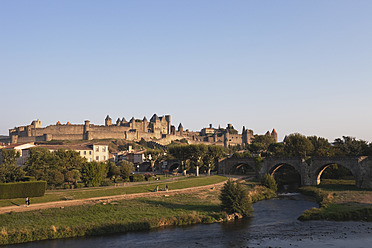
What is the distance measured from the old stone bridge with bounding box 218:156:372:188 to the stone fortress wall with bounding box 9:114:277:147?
81136 millimetres

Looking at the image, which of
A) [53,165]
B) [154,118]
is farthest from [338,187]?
[154,118]

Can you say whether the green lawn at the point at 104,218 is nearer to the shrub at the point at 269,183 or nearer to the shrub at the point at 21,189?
the shrub at the point at 21,189

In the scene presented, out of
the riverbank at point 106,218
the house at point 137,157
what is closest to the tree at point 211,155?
the house at point 137,157

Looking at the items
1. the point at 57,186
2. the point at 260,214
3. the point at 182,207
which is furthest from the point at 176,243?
the point at 57,186

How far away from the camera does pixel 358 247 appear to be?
23938 millimetres

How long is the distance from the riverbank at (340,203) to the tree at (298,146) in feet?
60.5

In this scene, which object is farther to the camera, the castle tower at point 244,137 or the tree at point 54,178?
the castle tower at point 244,137

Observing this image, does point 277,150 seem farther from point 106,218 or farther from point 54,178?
point 106,218

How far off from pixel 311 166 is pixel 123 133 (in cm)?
10383

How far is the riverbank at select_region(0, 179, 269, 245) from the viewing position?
25630 mm

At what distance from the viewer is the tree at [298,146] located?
73.7 metres

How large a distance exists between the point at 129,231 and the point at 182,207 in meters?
8.57

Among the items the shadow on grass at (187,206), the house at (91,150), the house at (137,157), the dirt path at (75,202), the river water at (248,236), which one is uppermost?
the house at (91,150)

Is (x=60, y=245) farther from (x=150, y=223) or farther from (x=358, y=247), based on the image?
(x=358, y=247)
